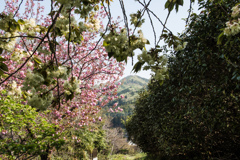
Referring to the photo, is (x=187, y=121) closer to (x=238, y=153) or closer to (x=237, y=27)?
(x=238, y=153)

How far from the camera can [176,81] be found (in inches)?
157

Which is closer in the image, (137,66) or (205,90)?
(137,66)

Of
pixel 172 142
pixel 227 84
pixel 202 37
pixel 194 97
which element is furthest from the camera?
pixel 172 142

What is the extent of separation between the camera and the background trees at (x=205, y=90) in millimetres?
2613

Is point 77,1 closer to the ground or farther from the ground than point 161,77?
farther from the ground

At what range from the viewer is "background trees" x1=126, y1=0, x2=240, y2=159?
8.57 feet

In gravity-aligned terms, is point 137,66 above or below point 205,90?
below

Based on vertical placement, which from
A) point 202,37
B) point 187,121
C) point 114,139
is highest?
point 202,37

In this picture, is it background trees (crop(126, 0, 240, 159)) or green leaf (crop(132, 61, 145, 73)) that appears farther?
background trees (crop(126, 0, 240, 159))

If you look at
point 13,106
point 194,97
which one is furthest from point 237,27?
point 13,106

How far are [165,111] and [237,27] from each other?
393 cm

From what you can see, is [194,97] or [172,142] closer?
[194,97]

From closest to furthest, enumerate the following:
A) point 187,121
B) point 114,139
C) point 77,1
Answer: point 77,1
point 187,121
point 114,139

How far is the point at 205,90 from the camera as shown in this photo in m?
3.09
